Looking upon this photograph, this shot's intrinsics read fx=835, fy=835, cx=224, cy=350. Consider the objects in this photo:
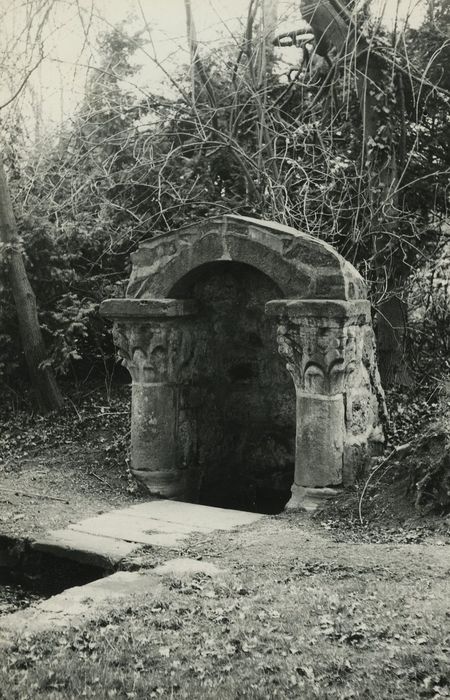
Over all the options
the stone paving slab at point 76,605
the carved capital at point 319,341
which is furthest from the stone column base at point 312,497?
the stone paving slab at point 76,605

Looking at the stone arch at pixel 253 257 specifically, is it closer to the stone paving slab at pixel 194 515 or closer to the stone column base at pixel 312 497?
the stone column base at pixel 312 497

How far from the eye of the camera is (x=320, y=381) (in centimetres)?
722

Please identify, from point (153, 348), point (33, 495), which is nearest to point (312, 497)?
point (153, 348)

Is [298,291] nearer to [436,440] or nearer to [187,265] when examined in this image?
[187,265]

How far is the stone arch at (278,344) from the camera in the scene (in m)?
7.17

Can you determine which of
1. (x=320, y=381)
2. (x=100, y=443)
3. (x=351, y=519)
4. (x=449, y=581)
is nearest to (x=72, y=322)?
(x=100, y=443)

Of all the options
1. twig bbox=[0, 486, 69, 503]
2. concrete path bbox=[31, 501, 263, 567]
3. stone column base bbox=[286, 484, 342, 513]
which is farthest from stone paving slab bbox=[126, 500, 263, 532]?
twig bbox=[0, 486, 69, 503]

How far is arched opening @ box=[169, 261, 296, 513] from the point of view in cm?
848

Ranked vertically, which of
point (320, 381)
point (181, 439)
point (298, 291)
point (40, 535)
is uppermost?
point (298, 291)

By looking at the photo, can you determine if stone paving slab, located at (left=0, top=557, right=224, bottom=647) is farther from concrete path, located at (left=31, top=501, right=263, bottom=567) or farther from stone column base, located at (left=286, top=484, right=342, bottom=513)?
stone column base, located at (left=286, top=484, right=342, bottom=513)

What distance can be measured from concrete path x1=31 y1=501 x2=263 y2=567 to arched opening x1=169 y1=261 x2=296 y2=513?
113 centimetres

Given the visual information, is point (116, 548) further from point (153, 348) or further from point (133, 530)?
point (153, 348)

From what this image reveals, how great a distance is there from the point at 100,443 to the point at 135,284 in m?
2.50

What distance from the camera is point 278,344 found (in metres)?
7.47
